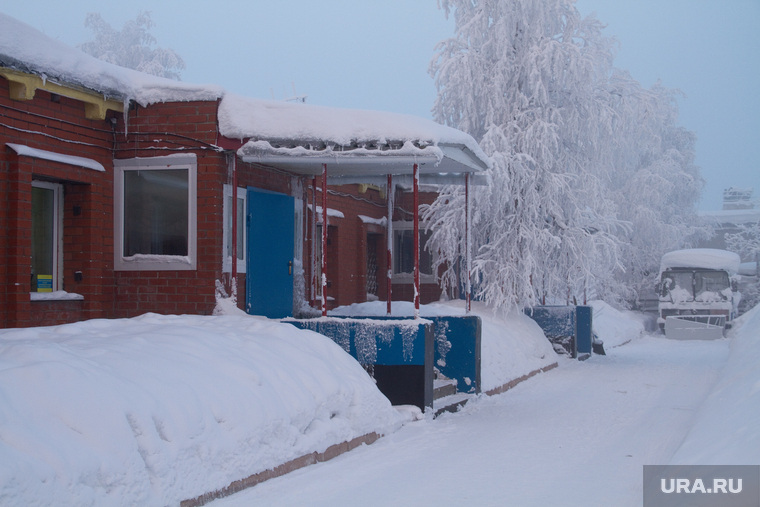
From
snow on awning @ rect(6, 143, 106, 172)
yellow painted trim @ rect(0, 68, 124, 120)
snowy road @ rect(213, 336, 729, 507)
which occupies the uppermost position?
yellow painted trim @ rect(0, 68, 124, 120)

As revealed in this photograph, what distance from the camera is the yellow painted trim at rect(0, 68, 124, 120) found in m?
8.64

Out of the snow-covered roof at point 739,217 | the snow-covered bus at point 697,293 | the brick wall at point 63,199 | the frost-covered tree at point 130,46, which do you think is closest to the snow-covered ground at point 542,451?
the brick wall at point 63,199

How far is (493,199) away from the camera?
59.2ft

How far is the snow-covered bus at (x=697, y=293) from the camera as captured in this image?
86.8 ft

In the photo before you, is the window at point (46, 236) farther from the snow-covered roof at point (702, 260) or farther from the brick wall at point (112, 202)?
the snow-covered roof at point (702, 260)

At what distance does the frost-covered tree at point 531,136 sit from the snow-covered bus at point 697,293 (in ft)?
27.1

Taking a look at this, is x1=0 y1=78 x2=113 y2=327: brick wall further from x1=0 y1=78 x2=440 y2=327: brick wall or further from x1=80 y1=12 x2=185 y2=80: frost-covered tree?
x1=80 y1=12 x2=185 y2=80: frost-covered tree

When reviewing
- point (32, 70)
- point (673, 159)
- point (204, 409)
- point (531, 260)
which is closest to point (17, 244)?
point (32, 70)

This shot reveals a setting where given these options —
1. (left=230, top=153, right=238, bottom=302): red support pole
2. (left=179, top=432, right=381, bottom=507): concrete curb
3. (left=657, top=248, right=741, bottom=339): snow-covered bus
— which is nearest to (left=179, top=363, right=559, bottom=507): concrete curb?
(left=179, top=432, right=381, bottom=507): concrete curb

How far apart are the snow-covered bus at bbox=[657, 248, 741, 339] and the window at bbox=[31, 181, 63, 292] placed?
21557 millimetres

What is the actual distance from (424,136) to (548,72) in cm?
935

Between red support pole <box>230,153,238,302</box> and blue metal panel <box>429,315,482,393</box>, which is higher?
red support pole <box>230,153,238,302</box>

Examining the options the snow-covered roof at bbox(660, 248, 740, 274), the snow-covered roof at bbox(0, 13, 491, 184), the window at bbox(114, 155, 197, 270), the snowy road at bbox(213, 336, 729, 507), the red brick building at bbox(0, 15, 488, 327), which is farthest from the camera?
the snow-covered roof at bbox(660, 248, 740, 274)

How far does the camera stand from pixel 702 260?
2822cm
